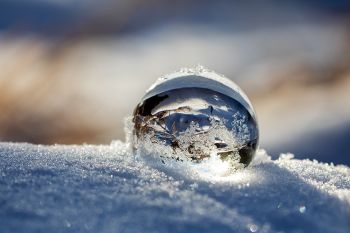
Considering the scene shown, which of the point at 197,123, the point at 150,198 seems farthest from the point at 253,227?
the point at 197,123

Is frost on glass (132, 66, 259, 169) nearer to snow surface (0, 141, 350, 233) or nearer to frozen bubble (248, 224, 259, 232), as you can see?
snow surface (0, 141, 350, 233)

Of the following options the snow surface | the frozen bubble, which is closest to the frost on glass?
the snow surface

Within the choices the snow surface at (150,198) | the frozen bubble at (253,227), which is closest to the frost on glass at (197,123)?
the snow surface at (150,198)

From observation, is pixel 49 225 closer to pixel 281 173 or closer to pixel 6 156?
pixel 6 156

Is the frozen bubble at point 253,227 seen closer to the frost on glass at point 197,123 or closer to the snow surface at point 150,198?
the snow surface at point 150,198

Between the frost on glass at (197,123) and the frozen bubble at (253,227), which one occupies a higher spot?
the frost on glass at (197,123)

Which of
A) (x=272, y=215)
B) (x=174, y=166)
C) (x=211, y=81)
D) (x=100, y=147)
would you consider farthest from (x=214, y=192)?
(x=100, y=147)
